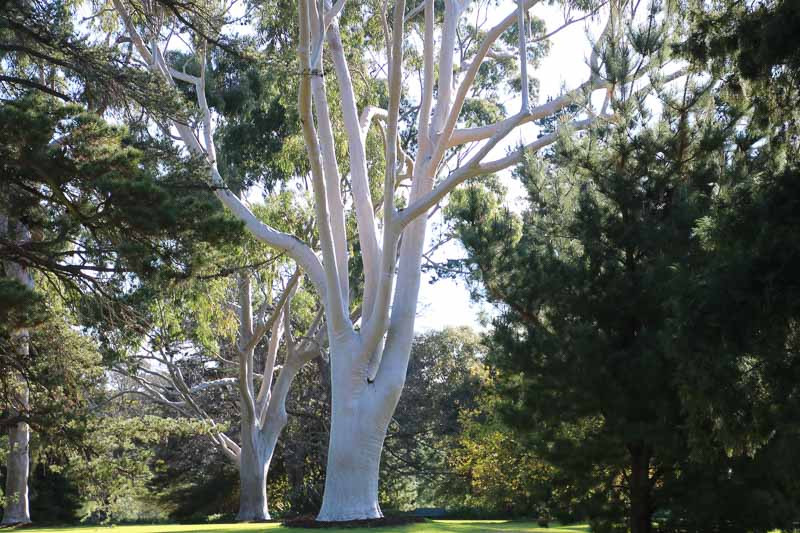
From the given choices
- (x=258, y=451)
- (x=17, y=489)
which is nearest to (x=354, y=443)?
(x=258, y=451)

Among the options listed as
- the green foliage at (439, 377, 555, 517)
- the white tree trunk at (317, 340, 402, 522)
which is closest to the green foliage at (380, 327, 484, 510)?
the green foliage at (439, 377, 555, 517)

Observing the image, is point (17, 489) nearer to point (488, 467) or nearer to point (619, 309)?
point (488, 467)

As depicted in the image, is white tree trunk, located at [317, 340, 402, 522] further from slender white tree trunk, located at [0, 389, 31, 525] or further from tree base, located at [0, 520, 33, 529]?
slender white tree trunk, located at [0, 389, 31, 525]

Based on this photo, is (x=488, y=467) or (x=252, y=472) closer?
(x=488, y=467)

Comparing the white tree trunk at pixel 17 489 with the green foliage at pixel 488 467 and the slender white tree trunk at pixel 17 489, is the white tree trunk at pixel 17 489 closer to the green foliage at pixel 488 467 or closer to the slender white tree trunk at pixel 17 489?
the slender white tree trunk at pixel 17 489

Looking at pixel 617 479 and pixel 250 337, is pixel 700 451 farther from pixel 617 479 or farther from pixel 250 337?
pixel 250 337

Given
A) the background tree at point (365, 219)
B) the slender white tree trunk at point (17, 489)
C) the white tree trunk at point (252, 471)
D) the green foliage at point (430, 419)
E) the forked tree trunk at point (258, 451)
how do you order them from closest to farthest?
the background tree at point (365, 219)
the slender white tree trunk at point (17, 489)
the forked tree trunk at point (258, 451)
the white tree trunk at point (252, 471)
the green foliage at point (430, 419)

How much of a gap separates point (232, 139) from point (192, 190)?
28.2ft

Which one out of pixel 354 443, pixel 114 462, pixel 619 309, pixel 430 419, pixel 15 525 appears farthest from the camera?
pixel 430 419

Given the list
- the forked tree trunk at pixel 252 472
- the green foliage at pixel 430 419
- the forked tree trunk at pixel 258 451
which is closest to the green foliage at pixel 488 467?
the green foliage at pixel 430 419

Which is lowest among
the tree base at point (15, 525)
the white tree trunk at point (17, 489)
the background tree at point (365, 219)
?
the tree base at point (15, 525)

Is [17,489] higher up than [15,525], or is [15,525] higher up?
[17,489]

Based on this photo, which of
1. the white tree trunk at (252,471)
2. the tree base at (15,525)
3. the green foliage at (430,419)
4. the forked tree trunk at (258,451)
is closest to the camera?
the tree base at (15,525)

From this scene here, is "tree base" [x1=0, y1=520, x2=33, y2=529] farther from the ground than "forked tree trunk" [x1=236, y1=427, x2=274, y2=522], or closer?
closer
